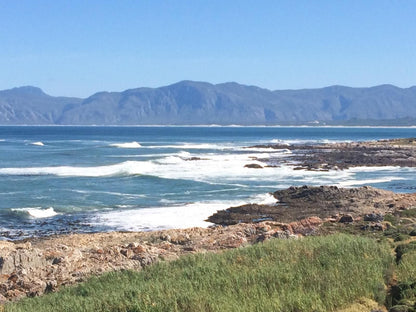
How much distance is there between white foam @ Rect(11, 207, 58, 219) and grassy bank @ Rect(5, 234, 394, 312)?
53.0 feet

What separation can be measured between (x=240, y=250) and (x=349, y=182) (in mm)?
27184

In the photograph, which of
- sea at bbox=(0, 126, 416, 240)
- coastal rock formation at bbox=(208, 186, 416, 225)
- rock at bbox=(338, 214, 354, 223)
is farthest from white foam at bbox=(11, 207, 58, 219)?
rock at bbox=(338, 214, 354, 223)

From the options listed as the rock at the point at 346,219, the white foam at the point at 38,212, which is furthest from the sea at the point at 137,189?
the rock at the point at 346,219

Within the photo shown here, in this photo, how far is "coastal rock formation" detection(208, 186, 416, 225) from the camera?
25.3m

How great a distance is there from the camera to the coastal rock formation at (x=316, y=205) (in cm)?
2526

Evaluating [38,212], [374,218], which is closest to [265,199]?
[374,218]

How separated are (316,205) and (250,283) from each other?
1862cm

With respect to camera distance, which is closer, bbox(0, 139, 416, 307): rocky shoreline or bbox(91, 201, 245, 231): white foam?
bbox(0, 139, 416, 307): rocky shoreline

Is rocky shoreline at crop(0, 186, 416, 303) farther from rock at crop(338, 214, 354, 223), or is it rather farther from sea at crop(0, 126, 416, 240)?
sea at crop(0, 126, 416, 240)

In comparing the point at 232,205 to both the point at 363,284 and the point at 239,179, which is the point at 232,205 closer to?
the point at 239,179

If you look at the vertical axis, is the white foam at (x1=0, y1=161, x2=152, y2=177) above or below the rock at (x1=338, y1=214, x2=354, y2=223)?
below

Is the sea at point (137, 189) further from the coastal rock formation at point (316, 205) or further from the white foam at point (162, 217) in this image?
the coastal rock formation at point (316, 205)

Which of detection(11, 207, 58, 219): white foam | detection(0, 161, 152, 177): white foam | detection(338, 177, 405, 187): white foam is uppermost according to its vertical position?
detection(338, 177, 405, 187): white foam

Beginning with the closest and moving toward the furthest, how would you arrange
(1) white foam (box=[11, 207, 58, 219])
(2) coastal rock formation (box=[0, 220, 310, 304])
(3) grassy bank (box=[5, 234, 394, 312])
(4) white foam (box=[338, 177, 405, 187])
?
(3) grassy bank (box=[5, 234, 394, 312]), (2) coastal rock formation (box=[0, 220, 310, 304]), (1) white foam (box=[11, 207, 58, 219]), (4) white foam (box=[338, 177, 405, 187])
